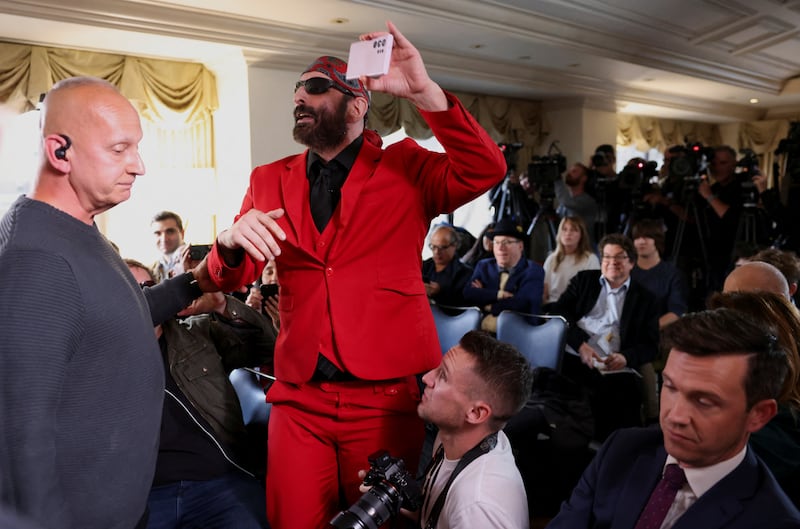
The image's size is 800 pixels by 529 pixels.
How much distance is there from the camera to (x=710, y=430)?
1080 millimetres

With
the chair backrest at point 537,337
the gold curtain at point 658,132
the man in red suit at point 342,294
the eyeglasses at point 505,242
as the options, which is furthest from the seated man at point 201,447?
the gold curtain at point 658,132

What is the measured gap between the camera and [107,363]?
3.05 ft

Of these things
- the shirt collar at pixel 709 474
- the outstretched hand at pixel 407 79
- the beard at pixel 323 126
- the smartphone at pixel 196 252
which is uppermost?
the outstretched hand at pixel 407 79

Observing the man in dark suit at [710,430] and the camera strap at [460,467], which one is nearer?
the man in dark suit at [710,430]

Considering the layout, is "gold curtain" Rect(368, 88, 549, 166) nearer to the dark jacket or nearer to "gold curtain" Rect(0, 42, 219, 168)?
"gold curtain" Rect(0, 42, 219, 168)

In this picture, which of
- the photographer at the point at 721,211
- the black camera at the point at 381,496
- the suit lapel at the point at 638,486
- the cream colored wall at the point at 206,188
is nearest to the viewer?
the suit lapel at the point at 638,486

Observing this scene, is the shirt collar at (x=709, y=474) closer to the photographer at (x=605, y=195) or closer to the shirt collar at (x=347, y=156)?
the shirt collar at (x=347, y=156)

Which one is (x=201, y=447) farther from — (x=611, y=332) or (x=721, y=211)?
(x=721, y=211)

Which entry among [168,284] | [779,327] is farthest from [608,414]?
[168,284]

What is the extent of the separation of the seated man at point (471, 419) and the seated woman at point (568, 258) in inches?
110

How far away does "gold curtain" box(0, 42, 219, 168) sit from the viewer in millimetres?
4645

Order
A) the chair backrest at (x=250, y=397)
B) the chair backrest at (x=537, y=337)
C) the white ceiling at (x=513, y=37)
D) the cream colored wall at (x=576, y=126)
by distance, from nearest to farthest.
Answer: the chair backrest at (x=250, y=397), the chair backrest at (x=537, y=337), the white ceiling at (x=513, y=37), the cream colored wall at (x=576, y=126)

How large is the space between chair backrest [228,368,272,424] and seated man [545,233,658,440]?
1.69 m

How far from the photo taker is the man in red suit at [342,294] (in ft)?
4.55
